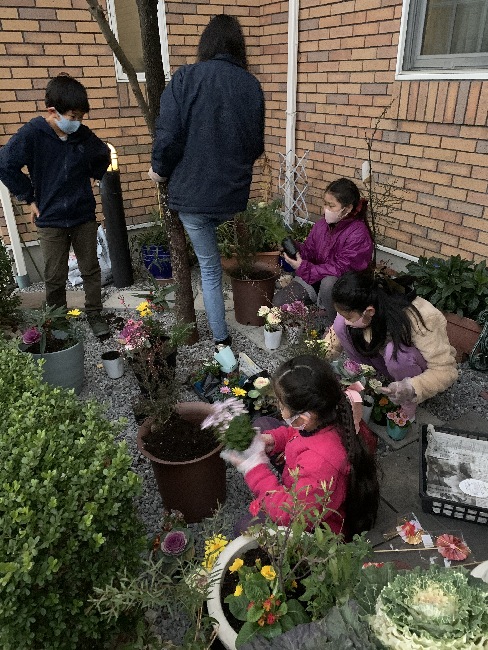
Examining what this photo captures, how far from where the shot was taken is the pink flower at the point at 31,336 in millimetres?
2981

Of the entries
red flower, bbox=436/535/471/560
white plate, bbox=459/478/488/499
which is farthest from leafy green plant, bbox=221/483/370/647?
white plate, bbox=459/478/488/499

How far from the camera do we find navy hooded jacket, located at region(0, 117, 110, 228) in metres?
3.22

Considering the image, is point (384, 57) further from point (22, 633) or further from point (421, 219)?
point (22, 633)

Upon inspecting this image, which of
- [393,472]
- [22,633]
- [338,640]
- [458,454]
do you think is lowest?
[393,472]

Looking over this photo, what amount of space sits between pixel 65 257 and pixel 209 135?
1548mm

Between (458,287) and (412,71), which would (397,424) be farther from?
(412,71)

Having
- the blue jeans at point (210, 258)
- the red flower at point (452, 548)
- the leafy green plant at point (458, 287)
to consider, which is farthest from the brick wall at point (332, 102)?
the red flower at point (452, 548)

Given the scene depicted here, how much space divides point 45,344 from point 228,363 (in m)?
1.19

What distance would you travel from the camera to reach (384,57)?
404 centimetres

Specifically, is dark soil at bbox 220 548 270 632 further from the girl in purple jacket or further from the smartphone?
the smartphone

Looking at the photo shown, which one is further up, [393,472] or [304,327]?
[304,327]

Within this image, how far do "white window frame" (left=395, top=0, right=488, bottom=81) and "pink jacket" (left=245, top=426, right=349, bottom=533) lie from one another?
307 cm

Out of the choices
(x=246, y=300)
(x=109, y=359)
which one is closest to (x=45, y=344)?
(x=109, y=359)

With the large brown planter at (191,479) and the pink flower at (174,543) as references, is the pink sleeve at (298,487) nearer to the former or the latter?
the pink flower at (174,543)
